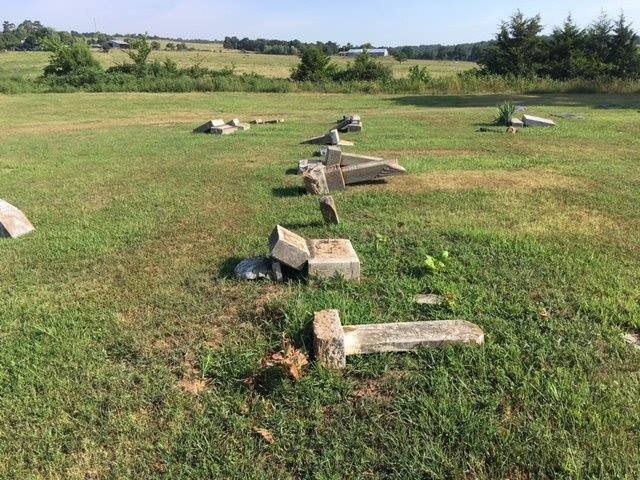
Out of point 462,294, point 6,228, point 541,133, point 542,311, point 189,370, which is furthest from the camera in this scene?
point 541,133

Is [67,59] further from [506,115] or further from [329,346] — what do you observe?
[329,346]

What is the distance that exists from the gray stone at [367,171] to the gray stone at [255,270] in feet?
10.5

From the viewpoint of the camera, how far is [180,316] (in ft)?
11.8

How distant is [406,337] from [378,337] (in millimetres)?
170

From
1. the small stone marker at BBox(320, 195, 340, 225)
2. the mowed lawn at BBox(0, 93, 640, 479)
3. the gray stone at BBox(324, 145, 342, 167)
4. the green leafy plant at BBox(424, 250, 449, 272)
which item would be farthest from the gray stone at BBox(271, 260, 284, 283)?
the gray stone at BBox(324, 145, 342, 167)

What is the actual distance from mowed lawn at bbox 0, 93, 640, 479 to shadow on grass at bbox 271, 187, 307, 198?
0.15 ft

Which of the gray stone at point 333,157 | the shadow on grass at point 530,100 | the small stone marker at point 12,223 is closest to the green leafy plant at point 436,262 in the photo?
the gray stone at point 333,157

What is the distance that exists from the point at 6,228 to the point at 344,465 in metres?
4.74

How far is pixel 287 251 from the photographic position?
387 cm

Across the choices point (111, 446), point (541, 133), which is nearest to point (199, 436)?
point (111, 446)

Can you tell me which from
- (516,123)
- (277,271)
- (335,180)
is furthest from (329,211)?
(516,123)

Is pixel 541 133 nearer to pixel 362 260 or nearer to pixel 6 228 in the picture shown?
pixel 362 260

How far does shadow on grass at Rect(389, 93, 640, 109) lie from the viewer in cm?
1741

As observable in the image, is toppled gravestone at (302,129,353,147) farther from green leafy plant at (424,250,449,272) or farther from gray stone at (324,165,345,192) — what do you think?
green leafy plant at (424,250,449,272)
